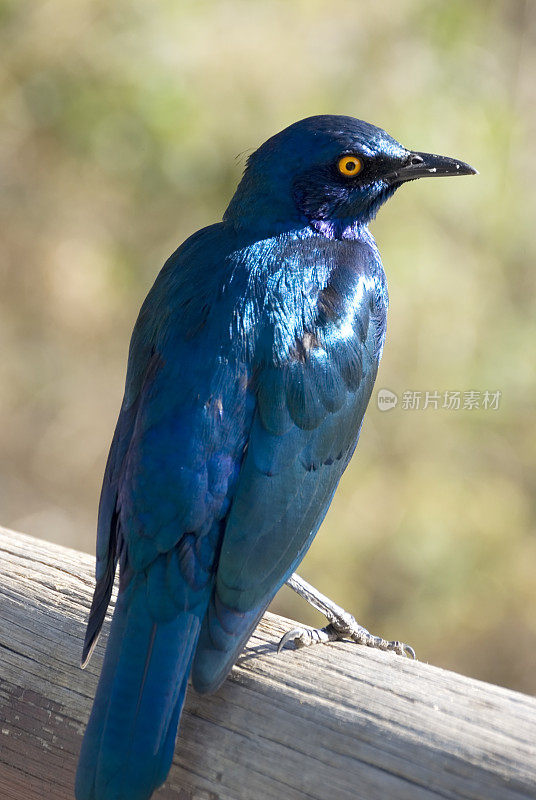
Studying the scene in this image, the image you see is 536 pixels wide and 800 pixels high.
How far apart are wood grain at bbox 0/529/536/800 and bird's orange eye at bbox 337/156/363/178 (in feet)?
3.84

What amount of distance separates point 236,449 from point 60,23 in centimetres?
463

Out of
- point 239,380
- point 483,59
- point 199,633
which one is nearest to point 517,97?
point 483,59

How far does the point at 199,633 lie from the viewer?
6.31 feet

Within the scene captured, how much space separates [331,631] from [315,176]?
1143 millimetres

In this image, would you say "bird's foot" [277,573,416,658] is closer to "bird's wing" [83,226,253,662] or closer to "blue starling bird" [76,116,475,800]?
"blue starling bird" [76,116,475,800]

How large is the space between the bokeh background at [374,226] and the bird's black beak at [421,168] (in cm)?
297

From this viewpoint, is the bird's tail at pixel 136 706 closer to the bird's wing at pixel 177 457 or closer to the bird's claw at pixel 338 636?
the bird's wing at pixel 177 457

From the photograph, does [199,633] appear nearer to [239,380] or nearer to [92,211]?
[239,380]

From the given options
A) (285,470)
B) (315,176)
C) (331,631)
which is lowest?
(331,631)

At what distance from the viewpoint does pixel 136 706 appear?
1.76 m

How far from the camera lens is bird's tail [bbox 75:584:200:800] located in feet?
5.57

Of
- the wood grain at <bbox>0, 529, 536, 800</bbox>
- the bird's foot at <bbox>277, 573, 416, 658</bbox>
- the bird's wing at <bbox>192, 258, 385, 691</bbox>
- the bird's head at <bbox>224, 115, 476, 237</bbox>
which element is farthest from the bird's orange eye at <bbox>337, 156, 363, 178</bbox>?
the wood grain at <bbox>0, 529, 536, 800</bbox>

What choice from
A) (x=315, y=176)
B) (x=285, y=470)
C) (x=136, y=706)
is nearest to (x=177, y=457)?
(x=285, y=470)

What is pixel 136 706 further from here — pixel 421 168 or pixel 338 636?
pixel 421 168
